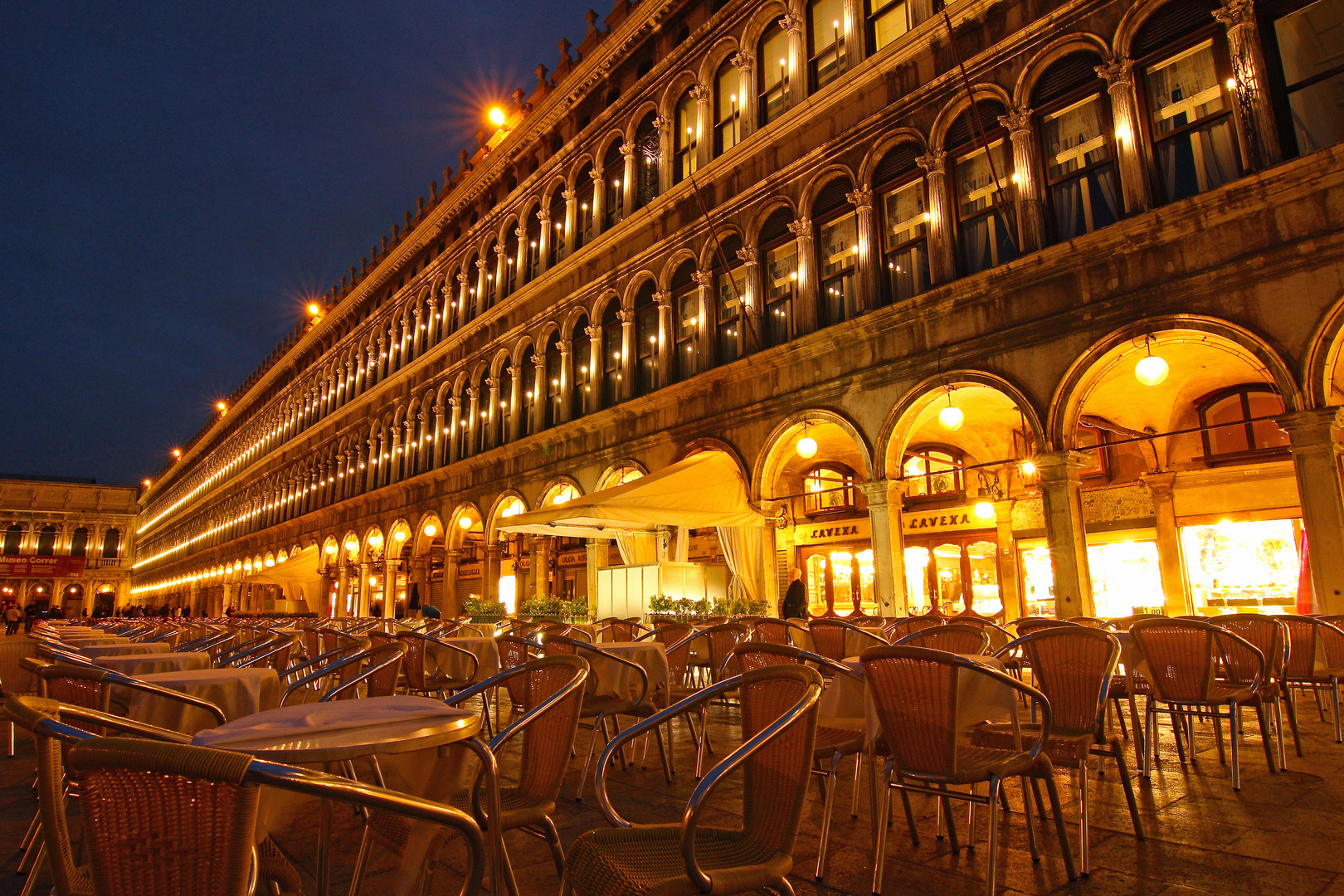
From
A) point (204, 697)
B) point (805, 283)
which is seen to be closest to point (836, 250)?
point (805, 283)

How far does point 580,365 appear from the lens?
19.5m

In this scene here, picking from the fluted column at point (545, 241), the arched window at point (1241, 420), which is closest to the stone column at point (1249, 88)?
the arched window at point (1241, 420)

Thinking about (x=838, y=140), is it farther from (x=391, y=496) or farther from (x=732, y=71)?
(x=391, y=496)

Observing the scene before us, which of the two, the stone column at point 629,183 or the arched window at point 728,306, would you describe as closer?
the arched window at point 728,306

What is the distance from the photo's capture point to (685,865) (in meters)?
2.00

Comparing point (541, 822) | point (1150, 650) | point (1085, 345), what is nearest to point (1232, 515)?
point (1085, 345)

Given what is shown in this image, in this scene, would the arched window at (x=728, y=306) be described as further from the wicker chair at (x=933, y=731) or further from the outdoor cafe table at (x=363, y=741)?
the outdoor cafe table at (x=363, y=741)

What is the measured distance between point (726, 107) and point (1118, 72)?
816cm

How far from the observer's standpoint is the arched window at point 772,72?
15211 mm

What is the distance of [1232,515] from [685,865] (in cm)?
1418

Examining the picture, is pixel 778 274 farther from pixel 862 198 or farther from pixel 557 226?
pixel 557 226

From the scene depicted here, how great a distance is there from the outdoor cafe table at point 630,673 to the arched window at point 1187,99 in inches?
326

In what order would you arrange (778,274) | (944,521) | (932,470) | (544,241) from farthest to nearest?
1. (544,241)
2. (932,470)
3. (944,521)
4. (778,274)

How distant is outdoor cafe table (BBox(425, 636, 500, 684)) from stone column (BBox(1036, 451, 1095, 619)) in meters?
6.68
